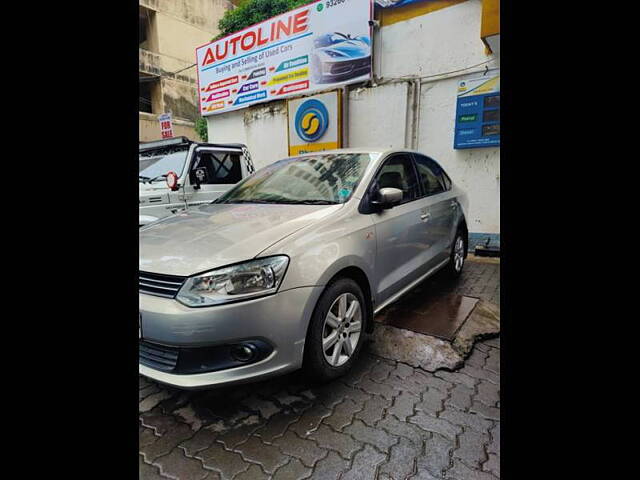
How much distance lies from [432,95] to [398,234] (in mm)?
4598

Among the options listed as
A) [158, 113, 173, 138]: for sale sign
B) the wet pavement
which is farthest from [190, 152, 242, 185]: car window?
[158, 113, 173, 138]: for sale sign

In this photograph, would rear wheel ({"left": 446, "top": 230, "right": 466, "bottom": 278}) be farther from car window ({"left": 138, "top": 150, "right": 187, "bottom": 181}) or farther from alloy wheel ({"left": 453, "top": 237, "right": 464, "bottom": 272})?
car window ({"left": 138, "top": 150, "right": 187, "bottom": 181})

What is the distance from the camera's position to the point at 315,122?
7.62 metres

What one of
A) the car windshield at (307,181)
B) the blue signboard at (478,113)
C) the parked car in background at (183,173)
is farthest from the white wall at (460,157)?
the car windshield at (307,181)

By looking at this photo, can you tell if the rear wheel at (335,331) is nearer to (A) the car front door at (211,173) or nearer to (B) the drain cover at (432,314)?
(B) the drain cover at (432,314)

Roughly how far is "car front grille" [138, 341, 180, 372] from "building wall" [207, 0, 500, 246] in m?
5.59

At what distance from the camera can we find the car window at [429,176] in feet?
11.8

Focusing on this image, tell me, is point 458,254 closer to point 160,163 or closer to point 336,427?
point 336,427

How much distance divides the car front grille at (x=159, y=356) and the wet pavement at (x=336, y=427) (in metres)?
0.38

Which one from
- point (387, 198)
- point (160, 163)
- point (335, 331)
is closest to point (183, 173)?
point (160, 163)

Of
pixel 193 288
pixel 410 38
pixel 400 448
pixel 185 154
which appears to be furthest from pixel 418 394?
pixel 410 38

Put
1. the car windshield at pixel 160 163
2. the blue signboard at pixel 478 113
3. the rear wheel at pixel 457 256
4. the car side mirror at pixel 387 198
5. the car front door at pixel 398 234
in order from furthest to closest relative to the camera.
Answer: the blue signboard at pixel 478 113
the car windshield at pixel 160 163
the rear wheel at pixel 457 256
the car front door at pixel 398 234
the car side mirror at pixel 387 198

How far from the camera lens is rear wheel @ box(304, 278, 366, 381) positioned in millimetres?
2076
